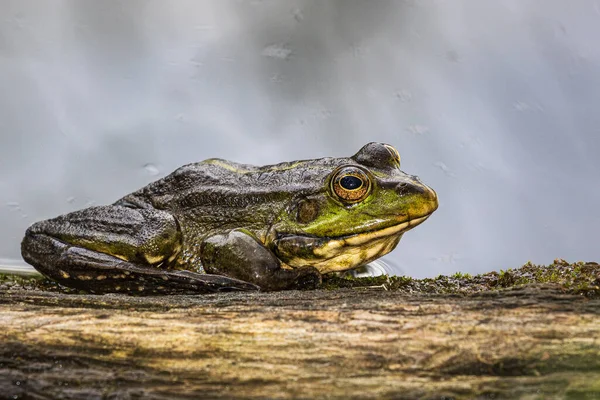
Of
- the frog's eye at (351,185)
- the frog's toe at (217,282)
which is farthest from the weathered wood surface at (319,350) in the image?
the frog's eye at (351,185)

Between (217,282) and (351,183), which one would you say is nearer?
(217,282)

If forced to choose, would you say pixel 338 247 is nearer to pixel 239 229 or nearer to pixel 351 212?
pixel 351 212

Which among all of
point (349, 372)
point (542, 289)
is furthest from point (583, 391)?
point (349, 372)

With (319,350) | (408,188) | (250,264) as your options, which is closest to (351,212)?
(408,188)

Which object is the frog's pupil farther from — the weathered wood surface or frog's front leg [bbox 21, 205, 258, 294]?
the weathered wood surface

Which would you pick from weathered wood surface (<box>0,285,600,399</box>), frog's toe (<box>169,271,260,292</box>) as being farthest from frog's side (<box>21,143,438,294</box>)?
weathered wood surface (<box>0,285,600,399</box>)
